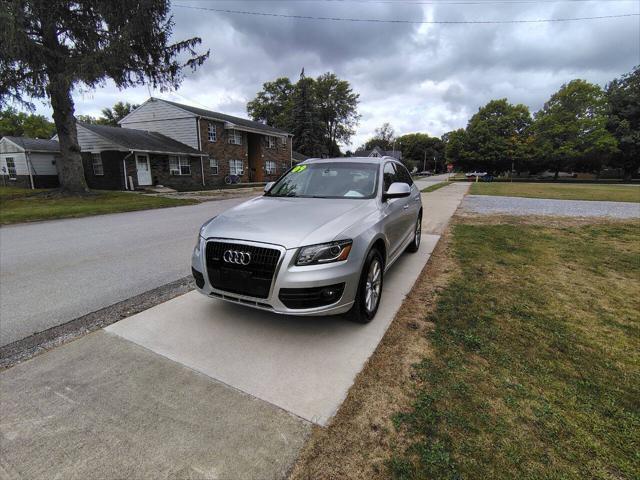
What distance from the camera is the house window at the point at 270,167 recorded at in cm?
3469

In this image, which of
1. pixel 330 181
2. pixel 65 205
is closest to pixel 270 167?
pixel 65 205

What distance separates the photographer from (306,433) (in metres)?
2.00

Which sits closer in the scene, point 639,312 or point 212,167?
point 639,312

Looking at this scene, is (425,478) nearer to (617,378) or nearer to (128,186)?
(617,378)

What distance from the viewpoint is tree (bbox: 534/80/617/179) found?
133 ft

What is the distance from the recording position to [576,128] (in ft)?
137

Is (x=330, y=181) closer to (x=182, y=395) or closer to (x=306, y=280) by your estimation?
(x=306, y=280)

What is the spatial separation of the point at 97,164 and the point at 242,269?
85.1ft

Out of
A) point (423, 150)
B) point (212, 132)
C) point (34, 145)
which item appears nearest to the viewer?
point (34, 145)

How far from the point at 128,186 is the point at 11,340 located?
2146cm

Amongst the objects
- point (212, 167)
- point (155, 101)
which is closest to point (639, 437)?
point (212, 167)

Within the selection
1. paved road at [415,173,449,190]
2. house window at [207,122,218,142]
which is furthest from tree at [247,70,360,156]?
house window at [207,122,218,142]

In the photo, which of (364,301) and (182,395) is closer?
(182,395)

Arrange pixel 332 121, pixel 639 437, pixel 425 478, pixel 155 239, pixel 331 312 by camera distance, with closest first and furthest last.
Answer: pixel 425 478, pixel 639 437, pixel 331 312, pixel 155 239, pixel 332 121
